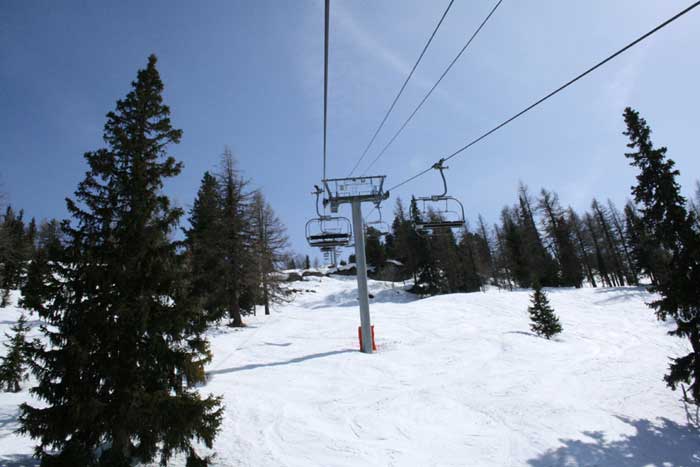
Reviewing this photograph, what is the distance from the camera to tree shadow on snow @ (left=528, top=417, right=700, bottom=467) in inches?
274

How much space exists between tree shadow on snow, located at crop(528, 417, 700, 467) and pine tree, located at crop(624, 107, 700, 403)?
2174 millimetres

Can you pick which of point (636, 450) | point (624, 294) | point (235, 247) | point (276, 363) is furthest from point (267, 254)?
point (624, 294)

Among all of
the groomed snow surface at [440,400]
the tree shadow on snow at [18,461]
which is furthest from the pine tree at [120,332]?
the groomed snow surface at [440,400]

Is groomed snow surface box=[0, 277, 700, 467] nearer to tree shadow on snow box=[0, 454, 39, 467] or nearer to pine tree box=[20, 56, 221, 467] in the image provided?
tree shadow on snow box=[0, 454, 39, 467]

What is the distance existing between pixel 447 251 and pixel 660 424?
3316 cm

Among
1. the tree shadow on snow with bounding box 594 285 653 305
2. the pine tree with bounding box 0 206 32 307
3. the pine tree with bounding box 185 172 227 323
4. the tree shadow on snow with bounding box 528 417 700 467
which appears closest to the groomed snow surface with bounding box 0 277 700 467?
the tree shadow on snow with bounding box 528 417 700 467

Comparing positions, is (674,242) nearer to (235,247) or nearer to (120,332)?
(120,332)

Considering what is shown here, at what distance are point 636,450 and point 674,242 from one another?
7152mm

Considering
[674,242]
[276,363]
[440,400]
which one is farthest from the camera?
[276,363]

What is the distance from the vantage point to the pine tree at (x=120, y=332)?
5305 millimetres

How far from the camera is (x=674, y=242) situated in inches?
441

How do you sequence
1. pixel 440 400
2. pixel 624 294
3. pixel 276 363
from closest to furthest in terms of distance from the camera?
pixel 440 400, pixel 276 363, pixel 624 294

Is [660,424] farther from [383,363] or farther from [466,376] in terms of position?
[383,363]

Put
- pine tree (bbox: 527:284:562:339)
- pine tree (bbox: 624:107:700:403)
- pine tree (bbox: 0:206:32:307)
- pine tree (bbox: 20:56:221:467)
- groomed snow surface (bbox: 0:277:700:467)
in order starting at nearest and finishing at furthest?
pine tree (bbox: 20:56:221:467) → groomed snow surface (bbox: 0:277:700:467) → pine tree (bbox: 624:107:700:403) → pine tree (bbox: 527:284:562:339) → pine tree (bbox: 0:206:32:307)
